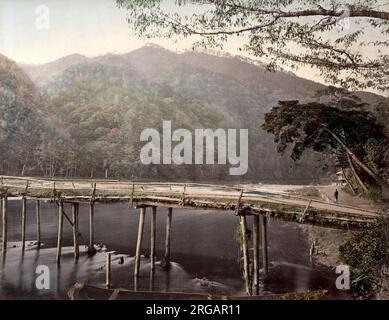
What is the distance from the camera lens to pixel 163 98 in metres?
6.07

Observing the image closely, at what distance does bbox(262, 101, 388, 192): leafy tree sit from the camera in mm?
5773

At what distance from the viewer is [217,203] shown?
626 centimetres

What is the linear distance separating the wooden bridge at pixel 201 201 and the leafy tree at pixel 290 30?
1.88 metres

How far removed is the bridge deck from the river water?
496mm

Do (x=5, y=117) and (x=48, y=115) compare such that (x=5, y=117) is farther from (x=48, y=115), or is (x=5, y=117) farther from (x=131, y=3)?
(x=131, y=3)

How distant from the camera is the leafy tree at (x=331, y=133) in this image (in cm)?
577

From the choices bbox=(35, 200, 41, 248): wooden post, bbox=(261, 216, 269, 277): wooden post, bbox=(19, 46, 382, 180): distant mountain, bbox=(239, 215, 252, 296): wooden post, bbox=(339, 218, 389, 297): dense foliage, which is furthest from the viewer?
bbox=(35, 200, 41, 248): wooden post

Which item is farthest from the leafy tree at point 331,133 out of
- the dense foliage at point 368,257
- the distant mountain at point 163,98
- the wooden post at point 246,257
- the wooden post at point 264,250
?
the wooden post at point 264,250

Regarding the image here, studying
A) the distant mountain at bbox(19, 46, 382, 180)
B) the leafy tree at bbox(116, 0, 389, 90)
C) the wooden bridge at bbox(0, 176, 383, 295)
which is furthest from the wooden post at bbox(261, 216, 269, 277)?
the leafy tree at bbox(116, 0, 389, 90)

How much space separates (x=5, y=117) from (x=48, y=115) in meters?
0.71

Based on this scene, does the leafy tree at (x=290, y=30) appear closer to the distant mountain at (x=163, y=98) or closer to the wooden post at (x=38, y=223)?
the distant mountain at (x=163, y=98)

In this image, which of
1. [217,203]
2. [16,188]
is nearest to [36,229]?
[16,188]

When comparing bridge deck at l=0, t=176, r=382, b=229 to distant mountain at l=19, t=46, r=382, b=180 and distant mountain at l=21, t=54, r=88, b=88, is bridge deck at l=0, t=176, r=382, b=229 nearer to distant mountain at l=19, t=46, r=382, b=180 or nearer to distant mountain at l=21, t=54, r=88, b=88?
distant mountain at l=19, t=46, r=382, b=180

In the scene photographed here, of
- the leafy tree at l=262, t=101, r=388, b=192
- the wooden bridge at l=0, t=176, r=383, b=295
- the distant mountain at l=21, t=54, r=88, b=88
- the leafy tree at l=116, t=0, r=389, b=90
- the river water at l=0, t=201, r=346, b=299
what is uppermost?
the leafy tree at l=116, t=0, r=389, b=90
